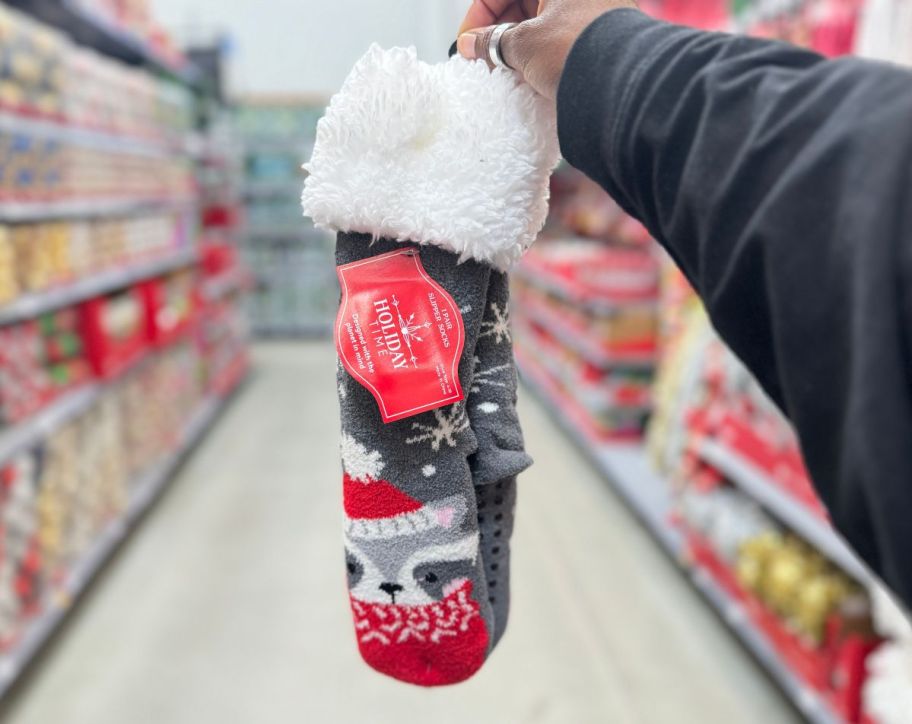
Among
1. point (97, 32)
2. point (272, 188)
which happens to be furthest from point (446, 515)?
point (272, 188)

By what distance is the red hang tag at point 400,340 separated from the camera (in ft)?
1.59

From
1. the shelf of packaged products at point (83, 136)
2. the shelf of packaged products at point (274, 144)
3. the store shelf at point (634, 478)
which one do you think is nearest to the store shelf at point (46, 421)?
the shelf of packaged products at point (83, 136)

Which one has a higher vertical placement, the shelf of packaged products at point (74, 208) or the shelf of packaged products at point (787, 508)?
the shelf of packaged products at point (74, 208)

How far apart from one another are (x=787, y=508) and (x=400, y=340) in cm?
158

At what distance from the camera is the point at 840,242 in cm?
33

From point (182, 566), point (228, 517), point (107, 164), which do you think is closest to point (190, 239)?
point (107, 164)

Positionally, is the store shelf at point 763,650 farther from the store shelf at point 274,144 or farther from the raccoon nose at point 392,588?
the store shelf at point 274,144

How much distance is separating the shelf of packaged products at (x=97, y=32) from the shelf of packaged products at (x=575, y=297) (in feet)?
5.69

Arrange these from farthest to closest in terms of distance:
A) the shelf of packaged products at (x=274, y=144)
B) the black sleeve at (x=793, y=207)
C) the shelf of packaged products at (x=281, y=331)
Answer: the shelf of packaged products at (x=281, y=331) → the shelf of packaged products at (x=274, y=144) → the black sleeve at (x=793, y=207)

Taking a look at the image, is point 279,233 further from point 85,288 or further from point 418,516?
point 418,516

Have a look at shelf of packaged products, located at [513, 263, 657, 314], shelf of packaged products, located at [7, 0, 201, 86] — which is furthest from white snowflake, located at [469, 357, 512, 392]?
shelf of packaged products, located at [7, 0, 201, 86]

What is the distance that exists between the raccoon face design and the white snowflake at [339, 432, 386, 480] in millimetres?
37

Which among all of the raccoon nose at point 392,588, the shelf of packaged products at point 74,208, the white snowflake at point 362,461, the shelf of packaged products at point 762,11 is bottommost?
the raccoon nose at point 392,588

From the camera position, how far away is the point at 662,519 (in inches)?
101
